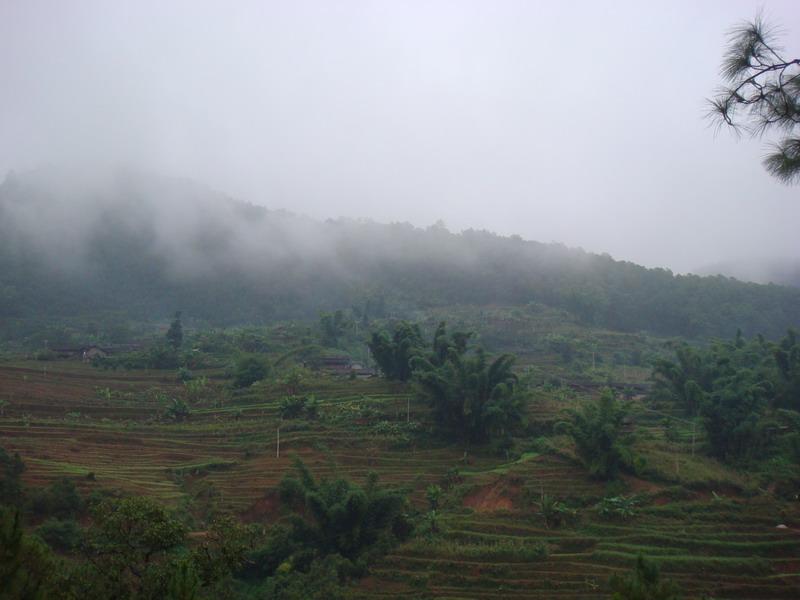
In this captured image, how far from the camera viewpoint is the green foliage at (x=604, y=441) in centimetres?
2003

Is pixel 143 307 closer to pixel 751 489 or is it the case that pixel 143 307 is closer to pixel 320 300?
pixel 320 300

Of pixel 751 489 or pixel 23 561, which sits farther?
pixel 751 489

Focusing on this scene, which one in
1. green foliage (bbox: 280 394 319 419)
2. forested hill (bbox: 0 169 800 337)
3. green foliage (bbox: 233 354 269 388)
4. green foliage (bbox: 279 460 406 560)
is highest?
forested hill (bbox: 0 169 800 337)

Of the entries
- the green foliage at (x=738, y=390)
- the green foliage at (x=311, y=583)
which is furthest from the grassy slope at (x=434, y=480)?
the green foliage at (x=738, y=390)

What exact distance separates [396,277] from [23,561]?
231ft

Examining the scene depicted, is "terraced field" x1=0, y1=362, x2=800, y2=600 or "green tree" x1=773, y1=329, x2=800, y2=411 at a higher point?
"green tree" x1=773, y1=329, x2=800, y2=411

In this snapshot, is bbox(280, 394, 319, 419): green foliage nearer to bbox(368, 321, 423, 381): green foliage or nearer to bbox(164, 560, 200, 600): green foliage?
bbox(368, 321, 423, 381): green foliage

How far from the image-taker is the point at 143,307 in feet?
225

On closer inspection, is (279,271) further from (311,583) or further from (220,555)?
(220,555)

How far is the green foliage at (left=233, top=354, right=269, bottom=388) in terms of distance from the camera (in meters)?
35.0

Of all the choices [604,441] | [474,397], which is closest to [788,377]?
[604,441]

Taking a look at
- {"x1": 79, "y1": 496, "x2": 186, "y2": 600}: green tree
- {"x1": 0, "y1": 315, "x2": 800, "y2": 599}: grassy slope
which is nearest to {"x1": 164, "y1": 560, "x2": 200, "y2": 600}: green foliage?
{"x1": 79, "y1": 496, "x2": 186, "y2": 600}: green tree

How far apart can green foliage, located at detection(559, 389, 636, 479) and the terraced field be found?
2.19 ft

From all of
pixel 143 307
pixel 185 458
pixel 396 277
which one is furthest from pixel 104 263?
pixel 185 458
